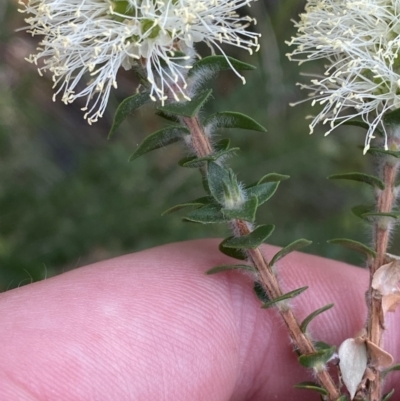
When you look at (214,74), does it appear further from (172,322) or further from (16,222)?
(16,222)

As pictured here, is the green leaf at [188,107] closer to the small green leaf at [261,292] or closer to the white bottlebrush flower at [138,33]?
the white bottlebrush flower at [138,33]

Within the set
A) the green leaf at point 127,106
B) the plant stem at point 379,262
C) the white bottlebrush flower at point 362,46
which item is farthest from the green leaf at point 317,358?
the green leaf at point 127,106

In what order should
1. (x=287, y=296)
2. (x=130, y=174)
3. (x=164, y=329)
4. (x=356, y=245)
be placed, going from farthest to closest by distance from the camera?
(x=130, y=174), (x=164, y=329), (x=356, y=245), (x=287, y=296)

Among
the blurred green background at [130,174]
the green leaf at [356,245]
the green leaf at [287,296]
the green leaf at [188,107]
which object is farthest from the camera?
the blurred green background at [130,174]

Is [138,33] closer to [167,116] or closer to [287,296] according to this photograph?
[167,116]

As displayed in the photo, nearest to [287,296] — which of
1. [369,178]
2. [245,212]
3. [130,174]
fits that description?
[245,212]

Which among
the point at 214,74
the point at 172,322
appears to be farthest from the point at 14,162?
the point at 214,74

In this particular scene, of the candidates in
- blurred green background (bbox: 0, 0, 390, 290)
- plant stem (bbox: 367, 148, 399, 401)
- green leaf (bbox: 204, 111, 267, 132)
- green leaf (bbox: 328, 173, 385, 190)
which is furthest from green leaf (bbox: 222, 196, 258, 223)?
blurred green background (bbox: 0, 0, 390, 290)
